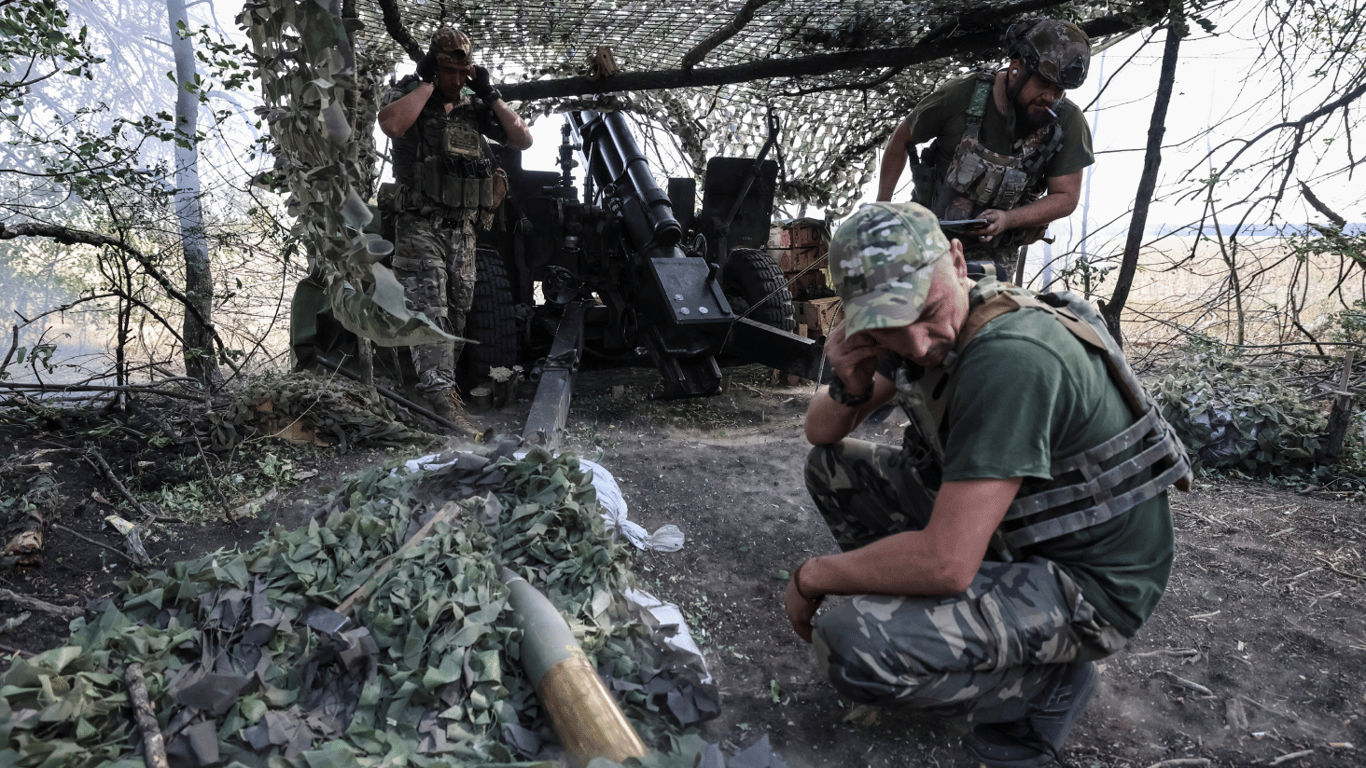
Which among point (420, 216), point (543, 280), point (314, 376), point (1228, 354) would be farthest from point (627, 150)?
point (1228, 354)

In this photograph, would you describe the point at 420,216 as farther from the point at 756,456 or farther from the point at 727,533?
the point at 727,533

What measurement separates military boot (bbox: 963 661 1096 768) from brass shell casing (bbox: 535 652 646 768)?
0.80 m

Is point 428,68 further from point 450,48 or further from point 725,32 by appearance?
Answer: point 725,32

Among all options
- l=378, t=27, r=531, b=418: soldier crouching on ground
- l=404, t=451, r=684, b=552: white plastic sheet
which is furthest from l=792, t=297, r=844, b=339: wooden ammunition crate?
l=404, t=451, r=684, b=552: white plastic sheet

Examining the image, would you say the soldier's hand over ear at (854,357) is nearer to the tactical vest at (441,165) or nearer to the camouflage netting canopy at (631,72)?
the camouflage netting canopy at (631,72)

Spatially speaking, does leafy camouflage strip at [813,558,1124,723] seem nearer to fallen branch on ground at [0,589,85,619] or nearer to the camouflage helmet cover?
fallen branch on ground at [0,589,85,619]

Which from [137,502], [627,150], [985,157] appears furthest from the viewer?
[627,150]

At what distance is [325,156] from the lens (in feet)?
5.88

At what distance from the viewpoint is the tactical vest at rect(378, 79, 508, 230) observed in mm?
3930

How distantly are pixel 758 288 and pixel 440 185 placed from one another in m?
2.40

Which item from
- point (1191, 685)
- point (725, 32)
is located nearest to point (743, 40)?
point (725, 32)

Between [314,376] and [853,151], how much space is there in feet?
15.6

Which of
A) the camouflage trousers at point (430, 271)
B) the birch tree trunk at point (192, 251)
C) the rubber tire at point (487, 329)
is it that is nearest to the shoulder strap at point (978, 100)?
the camouflage trousers at point (430, 271)

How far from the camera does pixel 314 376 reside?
367 centimetres
